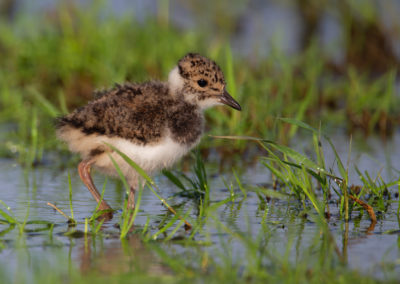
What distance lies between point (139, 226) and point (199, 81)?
1.40 m

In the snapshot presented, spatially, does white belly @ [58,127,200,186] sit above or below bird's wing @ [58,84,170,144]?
below

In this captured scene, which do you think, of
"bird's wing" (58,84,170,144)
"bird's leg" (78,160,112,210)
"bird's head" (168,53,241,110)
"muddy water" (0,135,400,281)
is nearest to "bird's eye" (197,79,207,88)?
"bird's head" (168,53,241,110)

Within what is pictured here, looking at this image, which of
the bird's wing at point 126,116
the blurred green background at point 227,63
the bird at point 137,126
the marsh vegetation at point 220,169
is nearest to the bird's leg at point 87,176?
the bird at point 137,126

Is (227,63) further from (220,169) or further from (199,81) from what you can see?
(199,81)

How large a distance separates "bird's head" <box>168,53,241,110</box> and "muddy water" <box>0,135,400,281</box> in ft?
2.21

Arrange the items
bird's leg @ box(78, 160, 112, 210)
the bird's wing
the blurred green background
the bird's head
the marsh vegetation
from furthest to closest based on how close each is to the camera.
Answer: the blurred green background
the bird's head
bird's leg @ box(78, 160, 112, 210)
the bird's wing
the marsh vegetation

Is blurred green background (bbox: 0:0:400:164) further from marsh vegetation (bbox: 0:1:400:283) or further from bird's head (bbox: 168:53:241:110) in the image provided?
bird's head (bbox: 168:53:241:110)

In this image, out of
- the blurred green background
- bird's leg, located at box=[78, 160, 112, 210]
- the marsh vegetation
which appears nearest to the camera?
the marsh vegetation

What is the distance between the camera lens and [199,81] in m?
5.73

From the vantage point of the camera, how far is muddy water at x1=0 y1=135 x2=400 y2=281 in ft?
13.2

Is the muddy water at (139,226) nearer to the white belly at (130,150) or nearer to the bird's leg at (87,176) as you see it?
the bird's leg at (87,176)

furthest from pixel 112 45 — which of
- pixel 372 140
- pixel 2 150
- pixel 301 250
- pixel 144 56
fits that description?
pixel 301 250

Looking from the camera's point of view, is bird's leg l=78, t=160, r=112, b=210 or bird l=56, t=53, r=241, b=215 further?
bird's leg l=78, t=160, r=112, b=210

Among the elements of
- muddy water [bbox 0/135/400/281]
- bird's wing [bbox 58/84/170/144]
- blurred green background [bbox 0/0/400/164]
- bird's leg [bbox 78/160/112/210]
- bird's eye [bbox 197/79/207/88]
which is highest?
blurred green background [bbox 0/0/400/164]
